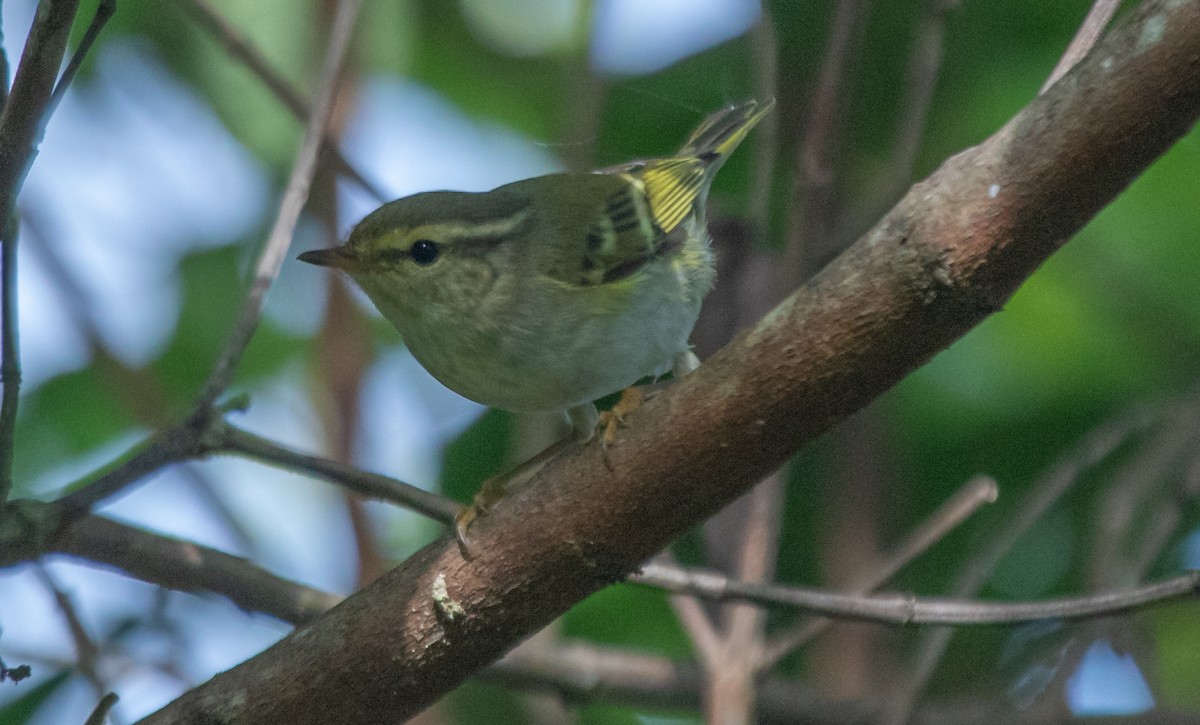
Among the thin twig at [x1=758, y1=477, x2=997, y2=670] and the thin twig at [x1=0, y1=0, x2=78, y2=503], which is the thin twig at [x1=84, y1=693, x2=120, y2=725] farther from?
the thin twig at [x1=758, y1=477, x2=997, y2=670]

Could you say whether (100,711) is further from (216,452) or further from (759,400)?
(759,400)

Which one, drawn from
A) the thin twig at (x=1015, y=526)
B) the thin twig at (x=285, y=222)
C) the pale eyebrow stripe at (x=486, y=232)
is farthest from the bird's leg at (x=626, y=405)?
the thin twig at (x=1015, y=526)

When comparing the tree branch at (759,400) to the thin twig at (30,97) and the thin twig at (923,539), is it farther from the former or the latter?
the thin twig at (923,539)

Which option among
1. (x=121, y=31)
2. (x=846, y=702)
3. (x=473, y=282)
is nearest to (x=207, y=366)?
(x=121, y=31)

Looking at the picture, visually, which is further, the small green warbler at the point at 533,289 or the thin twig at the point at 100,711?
the small green warbler at the point at 533,289

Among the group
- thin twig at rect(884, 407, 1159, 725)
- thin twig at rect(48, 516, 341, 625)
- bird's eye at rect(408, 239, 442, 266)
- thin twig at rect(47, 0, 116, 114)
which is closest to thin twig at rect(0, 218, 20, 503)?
thin twig at rect(47, 0, 116, 114)

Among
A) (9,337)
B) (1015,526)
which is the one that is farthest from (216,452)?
(1015,526)
